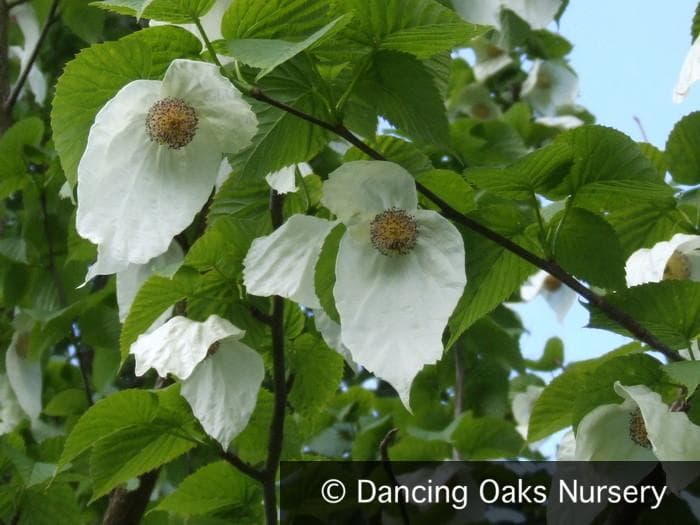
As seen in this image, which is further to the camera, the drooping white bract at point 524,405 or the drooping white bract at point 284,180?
the drooping white bract at point 524,405

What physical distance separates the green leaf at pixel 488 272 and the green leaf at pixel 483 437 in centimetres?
74

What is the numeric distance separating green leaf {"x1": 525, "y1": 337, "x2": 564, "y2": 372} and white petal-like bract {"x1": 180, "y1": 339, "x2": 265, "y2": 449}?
1310 mm

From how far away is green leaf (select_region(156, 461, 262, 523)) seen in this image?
3.22 feet

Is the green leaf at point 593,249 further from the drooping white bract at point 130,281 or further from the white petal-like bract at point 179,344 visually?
the drooping white bract at point 130,281

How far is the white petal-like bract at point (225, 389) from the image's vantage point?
834 mm

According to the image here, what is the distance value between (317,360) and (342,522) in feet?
0.62

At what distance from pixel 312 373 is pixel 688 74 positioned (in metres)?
0.43

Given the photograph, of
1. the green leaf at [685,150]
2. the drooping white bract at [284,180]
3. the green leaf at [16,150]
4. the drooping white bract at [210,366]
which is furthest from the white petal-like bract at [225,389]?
the green leaf at [16,150]

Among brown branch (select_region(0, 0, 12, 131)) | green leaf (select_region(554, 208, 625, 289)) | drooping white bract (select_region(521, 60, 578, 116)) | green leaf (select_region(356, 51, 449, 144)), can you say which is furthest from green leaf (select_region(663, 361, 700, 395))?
drooping white bract (select_region(521, 60, 578, 116))

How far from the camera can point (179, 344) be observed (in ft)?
2.75

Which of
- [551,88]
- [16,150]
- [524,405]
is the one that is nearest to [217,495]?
[16,150]

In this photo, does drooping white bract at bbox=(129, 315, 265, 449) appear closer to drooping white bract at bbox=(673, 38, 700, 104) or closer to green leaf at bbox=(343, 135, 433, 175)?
green leaf at bbox=(343, 135, 433, 175)

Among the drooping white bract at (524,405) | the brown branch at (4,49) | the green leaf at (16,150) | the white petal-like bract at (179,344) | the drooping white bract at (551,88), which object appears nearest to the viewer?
the white petal-like bract at (179,344)

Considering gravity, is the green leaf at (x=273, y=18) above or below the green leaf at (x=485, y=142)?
below
